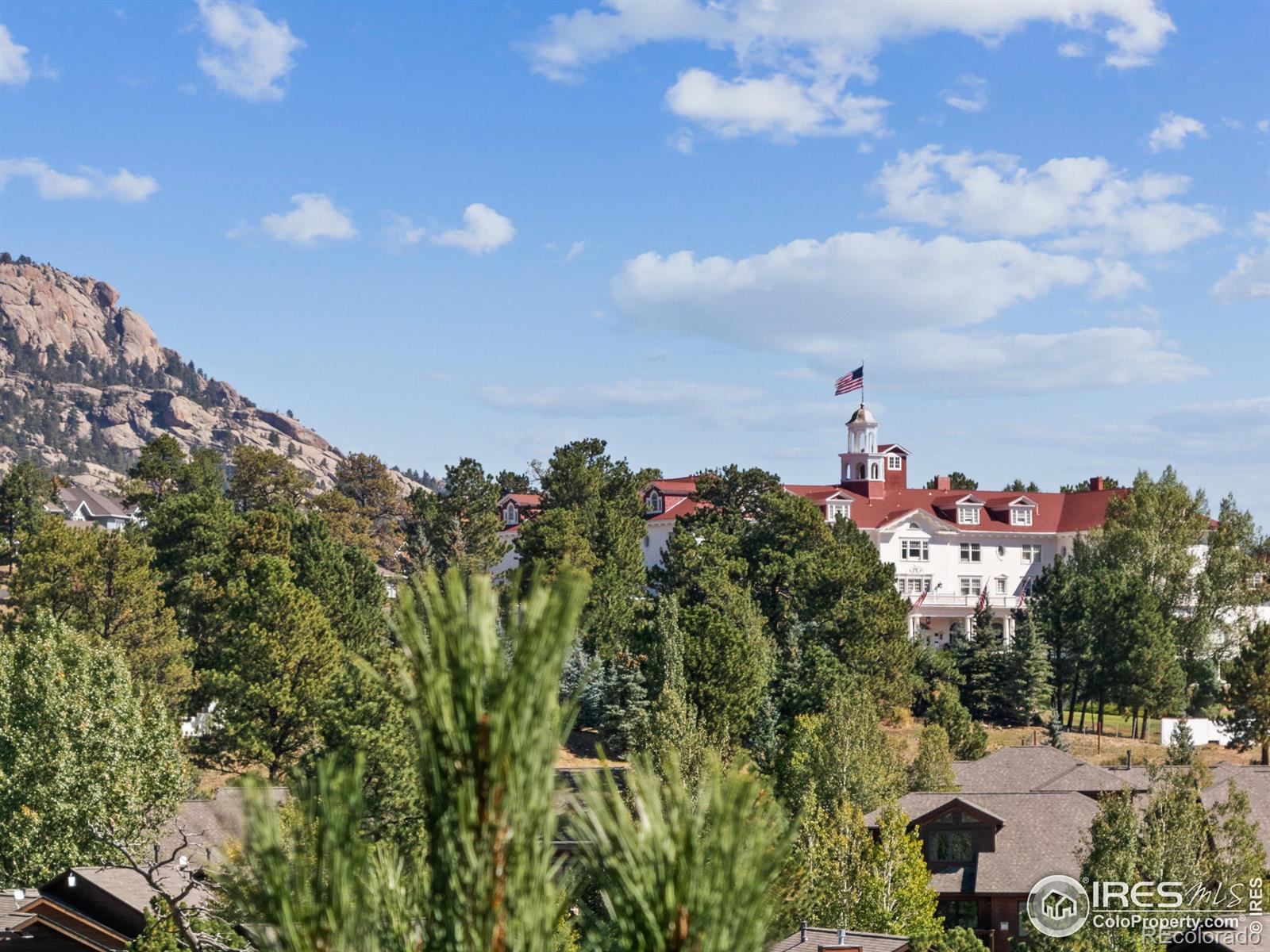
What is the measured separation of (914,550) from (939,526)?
278cm

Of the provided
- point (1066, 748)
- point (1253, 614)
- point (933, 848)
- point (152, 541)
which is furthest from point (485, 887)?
point (1253, 614)

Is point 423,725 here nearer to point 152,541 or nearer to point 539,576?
point 539,576

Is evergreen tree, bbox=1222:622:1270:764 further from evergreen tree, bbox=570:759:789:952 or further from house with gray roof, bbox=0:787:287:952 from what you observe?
evergreen tree, bbox=570:759:789:952

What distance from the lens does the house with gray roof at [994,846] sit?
43688mm

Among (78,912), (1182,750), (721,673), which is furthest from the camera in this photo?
(721,673)

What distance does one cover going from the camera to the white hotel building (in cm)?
9612

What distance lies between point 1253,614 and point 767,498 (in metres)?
32.4

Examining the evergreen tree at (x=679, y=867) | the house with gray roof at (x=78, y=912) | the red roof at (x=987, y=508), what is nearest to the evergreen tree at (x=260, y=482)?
the red roof at (x=987, y=508)

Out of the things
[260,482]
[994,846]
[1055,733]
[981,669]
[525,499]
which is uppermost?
[525,499]

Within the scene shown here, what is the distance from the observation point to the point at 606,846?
179 inches

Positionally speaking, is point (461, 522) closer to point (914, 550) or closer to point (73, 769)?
point (914, 550)

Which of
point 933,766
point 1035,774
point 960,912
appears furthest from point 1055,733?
point 960,912

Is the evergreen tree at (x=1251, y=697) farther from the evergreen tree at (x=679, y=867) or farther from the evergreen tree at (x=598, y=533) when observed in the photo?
the evergreen tree at (x=679, y=867)

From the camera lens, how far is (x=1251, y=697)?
71.2 meters
